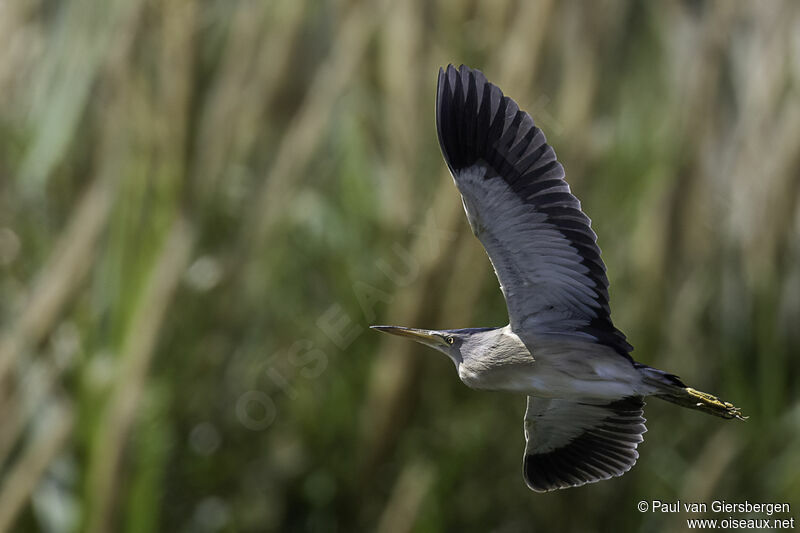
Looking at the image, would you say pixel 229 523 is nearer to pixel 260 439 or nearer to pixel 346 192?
pixel 260 439

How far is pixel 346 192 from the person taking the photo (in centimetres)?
167

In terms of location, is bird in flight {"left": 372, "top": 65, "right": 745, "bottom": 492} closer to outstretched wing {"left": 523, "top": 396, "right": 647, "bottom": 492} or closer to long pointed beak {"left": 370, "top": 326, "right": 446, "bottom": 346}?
long pointed beak {"left": 370, "top": 326, "right": 446, "bottom": 346}

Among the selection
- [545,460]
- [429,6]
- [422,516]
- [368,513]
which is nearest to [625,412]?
[545,460]

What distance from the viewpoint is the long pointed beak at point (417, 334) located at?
24.2 inches

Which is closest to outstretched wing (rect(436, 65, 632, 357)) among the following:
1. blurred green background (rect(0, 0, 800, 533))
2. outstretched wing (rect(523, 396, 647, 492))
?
outstretched wing (rect(523, 396, 647, 492))

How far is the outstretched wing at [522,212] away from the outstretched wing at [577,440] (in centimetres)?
14

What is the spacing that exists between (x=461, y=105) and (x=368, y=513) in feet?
3.48

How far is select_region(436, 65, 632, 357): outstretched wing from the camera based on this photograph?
633mm

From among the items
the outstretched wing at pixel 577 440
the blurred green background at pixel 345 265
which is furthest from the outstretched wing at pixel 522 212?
the blurred green background at pixel 345 265

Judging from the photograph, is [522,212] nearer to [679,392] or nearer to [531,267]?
[531,267]

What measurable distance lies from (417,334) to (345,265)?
99 centimetres

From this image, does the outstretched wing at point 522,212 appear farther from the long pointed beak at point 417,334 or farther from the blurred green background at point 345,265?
the blurred green background at point 345,265

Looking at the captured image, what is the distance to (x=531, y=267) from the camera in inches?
25.9

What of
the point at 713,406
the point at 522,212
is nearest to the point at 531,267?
the point at 522,212
